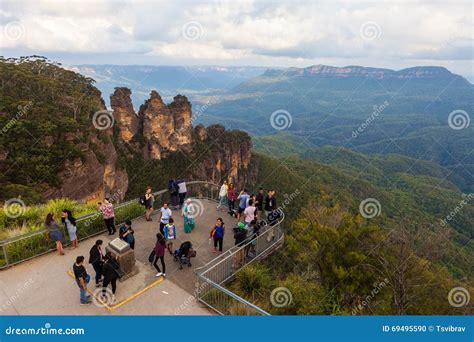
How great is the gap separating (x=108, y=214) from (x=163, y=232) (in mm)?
2344

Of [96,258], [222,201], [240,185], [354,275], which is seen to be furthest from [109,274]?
[240,185]

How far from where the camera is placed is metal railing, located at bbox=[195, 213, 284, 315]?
902cm

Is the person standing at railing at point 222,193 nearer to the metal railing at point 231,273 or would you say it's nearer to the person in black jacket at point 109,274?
the metal railing at point 231,273

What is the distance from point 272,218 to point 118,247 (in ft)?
21.0

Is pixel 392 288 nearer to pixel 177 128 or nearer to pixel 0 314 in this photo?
pixel 0 314

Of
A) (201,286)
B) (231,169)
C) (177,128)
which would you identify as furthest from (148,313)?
(231,169)

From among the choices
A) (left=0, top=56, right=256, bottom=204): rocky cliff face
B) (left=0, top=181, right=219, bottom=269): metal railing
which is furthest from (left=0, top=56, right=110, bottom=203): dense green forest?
(left=0, top=181, right=219, bottom=269): metal railing

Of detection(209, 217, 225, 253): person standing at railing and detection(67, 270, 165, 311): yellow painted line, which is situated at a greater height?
detection(209, 217, 225, 253): person standing at railing

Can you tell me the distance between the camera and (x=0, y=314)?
907 centimetres

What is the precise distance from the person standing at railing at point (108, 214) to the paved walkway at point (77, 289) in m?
0.89

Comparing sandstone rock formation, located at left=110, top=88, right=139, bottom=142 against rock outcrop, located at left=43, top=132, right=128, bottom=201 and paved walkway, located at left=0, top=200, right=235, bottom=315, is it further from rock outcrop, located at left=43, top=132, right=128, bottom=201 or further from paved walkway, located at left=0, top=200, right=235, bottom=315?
paved walkway, located at left=0, top=200, right=235, bottom=315

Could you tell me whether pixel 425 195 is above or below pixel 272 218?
below

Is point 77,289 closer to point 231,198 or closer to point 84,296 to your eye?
point 84,296

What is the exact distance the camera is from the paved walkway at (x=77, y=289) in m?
9.44
